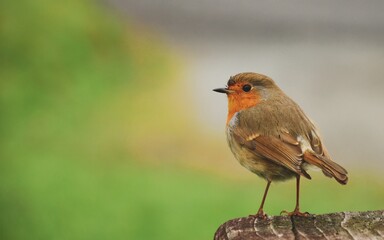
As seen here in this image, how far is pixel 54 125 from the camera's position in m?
8.54

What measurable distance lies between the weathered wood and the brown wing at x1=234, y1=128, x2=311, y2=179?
0.61 meters

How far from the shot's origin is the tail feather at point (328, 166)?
11.8 feet

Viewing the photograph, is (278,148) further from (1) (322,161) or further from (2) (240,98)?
(2) (240,98)

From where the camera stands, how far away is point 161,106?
9.28m

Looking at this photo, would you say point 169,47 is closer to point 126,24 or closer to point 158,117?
point 126,24

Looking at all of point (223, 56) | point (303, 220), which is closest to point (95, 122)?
point (223, 56)

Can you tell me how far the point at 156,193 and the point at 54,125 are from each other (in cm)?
159

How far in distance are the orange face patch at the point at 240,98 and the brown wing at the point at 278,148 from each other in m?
0.19

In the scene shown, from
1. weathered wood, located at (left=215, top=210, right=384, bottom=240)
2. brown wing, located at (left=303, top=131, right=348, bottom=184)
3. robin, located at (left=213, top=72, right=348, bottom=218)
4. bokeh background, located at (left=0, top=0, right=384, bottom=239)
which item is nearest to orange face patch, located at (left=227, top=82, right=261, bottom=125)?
robin, located at (left=213, top=72, right=348, bottom=218)

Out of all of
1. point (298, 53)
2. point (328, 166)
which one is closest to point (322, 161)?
point (328, 166)

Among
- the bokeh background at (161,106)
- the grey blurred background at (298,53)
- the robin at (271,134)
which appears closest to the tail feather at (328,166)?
the robin at (271,134)

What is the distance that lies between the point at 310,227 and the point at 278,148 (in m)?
0.83

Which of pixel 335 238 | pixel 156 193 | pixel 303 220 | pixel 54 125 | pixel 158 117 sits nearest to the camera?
pixel 335 238

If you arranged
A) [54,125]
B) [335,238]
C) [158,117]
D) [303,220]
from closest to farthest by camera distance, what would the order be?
[335,238] < [303,220] < [54,125] < [158,117]
